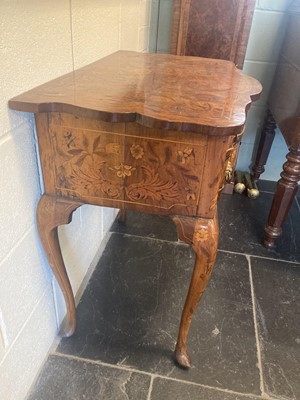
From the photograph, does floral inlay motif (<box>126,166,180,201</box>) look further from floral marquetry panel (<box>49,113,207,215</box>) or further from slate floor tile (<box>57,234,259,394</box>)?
slate floor tile (<box>57,234,259,394</box>)

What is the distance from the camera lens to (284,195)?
136cm

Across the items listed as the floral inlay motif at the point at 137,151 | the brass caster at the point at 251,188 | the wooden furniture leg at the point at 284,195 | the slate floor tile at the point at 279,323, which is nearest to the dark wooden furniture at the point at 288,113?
the wooden furniture leg at the point at 284,195

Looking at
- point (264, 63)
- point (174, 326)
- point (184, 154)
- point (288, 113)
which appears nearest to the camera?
point (184, 154)

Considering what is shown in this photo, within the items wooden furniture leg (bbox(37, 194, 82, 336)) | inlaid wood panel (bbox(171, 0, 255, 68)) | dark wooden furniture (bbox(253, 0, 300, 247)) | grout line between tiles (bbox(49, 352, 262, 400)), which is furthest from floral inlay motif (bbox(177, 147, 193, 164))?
inlaid wood panel (bbox(171, 0, 255, 68))

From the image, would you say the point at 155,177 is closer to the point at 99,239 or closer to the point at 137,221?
the point at 99,239

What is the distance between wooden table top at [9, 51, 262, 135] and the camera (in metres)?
0.61

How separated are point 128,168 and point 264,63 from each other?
54.7 inches

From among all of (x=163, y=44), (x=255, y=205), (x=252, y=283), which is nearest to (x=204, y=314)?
(x=252, y=283)

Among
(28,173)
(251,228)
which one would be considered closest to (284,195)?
(251,228)

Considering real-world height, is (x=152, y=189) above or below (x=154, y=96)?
below

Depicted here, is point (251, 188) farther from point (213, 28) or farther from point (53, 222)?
point (53, 222)

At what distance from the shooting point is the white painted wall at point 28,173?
25.3 inches

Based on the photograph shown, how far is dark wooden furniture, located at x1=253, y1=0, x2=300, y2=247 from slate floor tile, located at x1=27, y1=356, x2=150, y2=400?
836 millimetres

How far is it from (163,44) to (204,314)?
134 cm
